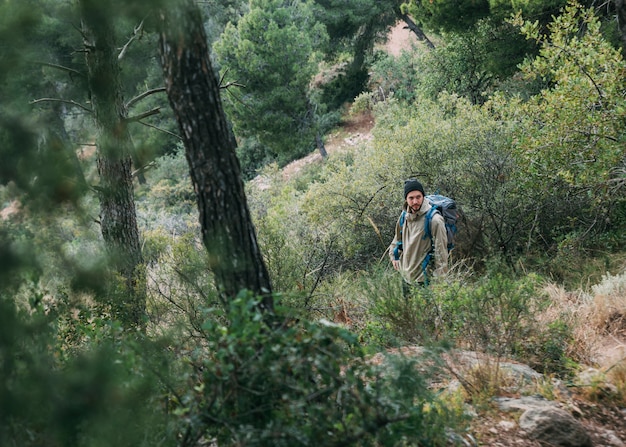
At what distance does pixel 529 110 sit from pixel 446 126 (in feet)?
6.27

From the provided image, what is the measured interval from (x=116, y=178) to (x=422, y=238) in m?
3.38

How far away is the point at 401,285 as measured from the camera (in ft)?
16.3

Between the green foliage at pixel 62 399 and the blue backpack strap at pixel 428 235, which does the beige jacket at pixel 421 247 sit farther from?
the green foliage at pixel 62 399

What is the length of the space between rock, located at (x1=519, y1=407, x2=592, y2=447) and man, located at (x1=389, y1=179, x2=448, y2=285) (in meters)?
1.92

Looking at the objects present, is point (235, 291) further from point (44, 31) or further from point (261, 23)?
point (261, 23)

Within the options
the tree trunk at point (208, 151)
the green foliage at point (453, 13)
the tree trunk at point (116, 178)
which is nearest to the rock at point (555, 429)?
the tree trunk at point (208, 151)

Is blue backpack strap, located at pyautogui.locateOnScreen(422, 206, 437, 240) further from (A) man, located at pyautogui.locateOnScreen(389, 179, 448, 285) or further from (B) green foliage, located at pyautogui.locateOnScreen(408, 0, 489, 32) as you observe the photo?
(B) green foliage, located at pyautogui.locateOnScreen(408, 0, 489, 32)

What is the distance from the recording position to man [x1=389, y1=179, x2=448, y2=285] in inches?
197

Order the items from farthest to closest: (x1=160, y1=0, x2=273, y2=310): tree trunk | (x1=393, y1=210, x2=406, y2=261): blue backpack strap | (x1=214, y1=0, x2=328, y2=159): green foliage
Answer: (x1=214, y1=0, x2=328, y2=159): green foliage → (x1=393, y1=210, x2=406, y2=261): blue backpack strap → (x1=160, y1=0, x2=273, y2=310): tree trunk

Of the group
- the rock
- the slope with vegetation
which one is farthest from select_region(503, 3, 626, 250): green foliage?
the rock

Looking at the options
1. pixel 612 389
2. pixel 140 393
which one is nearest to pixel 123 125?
pixel 140 393

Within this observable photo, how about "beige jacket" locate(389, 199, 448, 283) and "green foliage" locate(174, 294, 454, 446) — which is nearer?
"green foliage" locate(174, 294, 454, 446)

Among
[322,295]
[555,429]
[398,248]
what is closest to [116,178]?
[322,295]

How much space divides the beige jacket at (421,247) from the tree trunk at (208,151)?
250 centimetres
